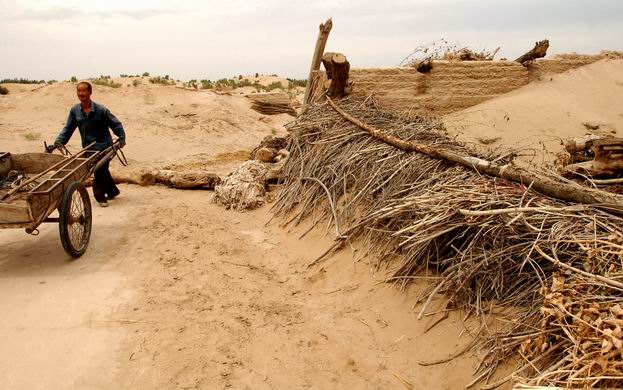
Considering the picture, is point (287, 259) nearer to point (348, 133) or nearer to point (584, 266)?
point (348, 133)

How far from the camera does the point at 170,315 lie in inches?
131

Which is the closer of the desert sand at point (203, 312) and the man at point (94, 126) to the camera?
the desert sand at point (203, 312)

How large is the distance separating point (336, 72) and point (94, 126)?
3.28 m

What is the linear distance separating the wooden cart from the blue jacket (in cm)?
68

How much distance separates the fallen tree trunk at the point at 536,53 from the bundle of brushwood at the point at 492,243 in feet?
12.2

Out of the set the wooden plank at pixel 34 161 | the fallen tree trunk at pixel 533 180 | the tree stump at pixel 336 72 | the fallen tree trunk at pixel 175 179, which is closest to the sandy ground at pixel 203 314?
the wooden plank at pixel 34 161

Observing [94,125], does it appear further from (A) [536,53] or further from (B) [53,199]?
(A) [536,53]

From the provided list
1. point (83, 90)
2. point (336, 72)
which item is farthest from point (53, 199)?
point (336, 72)

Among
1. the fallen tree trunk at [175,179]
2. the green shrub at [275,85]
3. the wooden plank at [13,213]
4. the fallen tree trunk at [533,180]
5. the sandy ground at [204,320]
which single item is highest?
the green shrub at [275,85]

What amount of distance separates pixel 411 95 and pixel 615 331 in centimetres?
604

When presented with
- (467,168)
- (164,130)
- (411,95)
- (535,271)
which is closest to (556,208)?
(535,271)

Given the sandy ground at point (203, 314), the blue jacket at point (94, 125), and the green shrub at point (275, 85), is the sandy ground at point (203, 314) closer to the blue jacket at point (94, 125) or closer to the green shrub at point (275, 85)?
the blue jacket at point (94, 125)

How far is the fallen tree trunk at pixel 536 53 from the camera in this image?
25.1 ft

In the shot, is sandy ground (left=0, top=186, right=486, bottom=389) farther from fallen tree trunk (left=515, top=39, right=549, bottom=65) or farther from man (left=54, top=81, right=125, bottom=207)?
fallen tree trunk (left=515, top=39, right=549, bottom=65)
